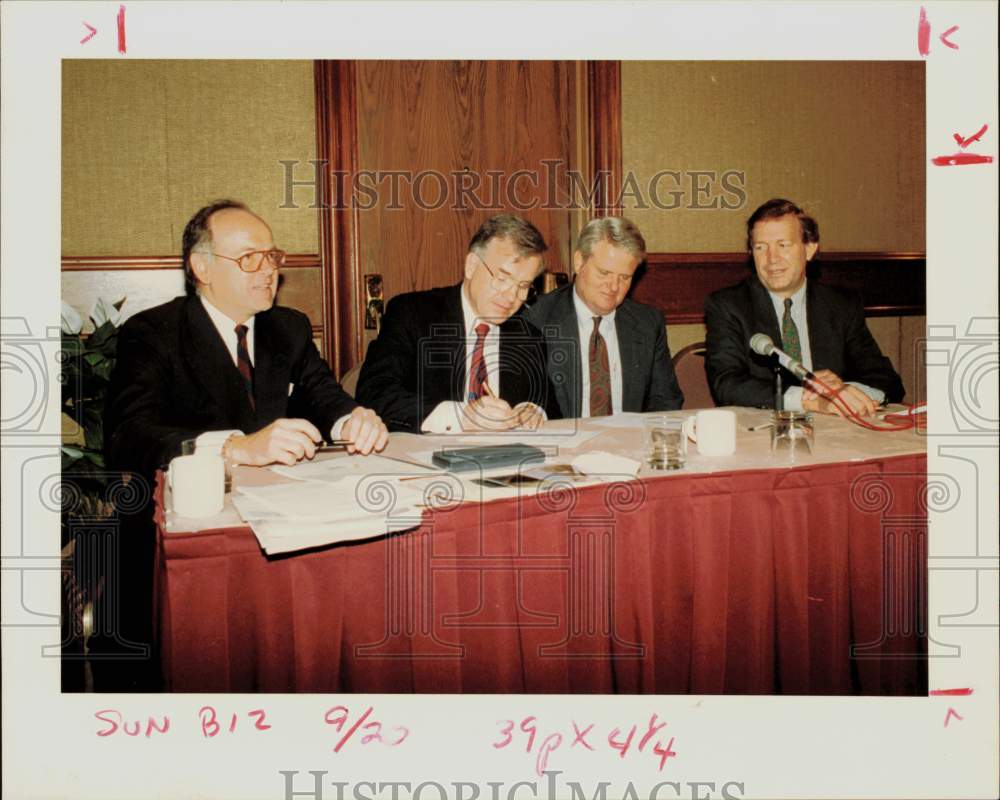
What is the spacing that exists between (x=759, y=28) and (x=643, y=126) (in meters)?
1.73

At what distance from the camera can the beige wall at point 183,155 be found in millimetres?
2721

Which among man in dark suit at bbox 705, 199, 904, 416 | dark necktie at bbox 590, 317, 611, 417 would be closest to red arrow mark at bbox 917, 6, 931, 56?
man in dark suit at bbox 705, 199, 904, 416

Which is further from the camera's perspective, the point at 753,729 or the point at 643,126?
the point at 643,126

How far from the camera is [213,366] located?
226 centimetres

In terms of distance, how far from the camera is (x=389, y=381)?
103 inches

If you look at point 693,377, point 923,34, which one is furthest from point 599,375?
point 923,34

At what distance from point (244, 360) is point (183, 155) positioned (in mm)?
963

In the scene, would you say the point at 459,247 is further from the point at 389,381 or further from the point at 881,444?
the point at 881,444

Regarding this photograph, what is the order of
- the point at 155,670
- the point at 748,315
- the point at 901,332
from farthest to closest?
the point at 748,315
the point at 901,332
the point at 155,670

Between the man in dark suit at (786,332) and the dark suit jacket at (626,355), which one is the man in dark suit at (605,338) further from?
the man in dark suit at (786,332)

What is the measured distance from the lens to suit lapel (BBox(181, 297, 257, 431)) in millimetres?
2244

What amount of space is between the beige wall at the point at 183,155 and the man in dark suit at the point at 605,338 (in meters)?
1.08

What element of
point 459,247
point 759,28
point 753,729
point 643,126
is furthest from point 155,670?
point 643,126

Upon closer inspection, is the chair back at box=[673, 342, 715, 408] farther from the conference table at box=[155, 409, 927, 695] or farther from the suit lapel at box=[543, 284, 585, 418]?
the conference table at box=[155, 409, 927, 695]
